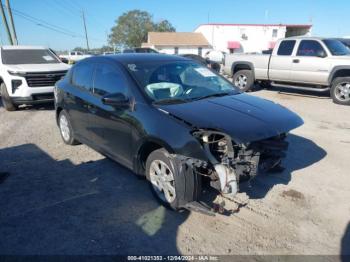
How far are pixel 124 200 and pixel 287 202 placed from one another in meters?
2.07

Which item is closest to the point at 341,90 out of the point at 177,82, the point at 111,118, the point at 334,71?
the point at 334,71

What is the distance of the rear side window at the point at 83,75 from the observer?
15.5ft

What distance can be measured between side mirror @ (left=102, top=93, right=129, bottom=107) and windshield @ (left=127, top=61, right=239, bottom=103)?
282 millimetres

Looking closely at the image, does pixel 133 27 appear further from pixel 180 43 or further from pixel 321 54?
pixel 321 54

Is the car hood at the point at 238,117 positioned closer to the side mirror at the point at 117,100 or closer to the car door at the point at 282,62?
the side mirror at the point at 117,100

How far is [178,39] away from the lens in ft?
171

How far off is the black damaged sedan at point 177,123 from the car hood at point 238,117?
10 millimetres

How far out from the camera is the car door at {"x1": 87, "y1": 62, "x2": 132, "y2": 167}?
394 centimetres

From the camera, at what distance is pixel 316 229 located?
3.31 m

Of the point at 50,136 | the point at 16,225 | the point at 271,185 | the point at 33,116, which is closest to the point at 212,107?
the point at 271,185

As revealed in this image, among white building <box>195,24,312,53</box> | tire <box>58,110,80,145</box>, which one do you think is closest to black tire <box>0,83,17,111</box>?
tire <box>58,110,80,145</box>

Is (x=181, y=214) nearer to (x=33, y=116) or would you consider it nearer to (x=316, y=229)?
(x=316, y=229)

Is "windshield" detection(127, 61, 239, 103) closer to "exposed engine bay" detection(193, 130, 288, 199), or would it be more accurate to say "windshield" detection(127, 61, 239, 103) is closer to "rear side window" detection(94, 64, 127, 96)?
"rear side window" detection(94, 64, 127, 96)

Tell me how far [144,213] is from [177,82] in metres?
1.79
